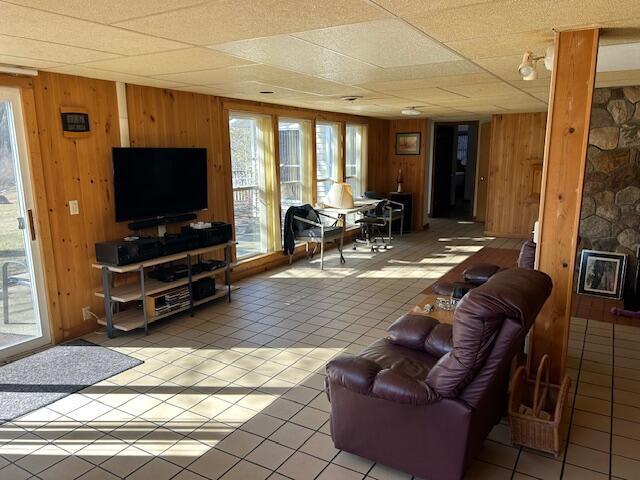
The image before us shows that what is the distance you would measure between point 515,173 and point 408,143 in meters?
2.10

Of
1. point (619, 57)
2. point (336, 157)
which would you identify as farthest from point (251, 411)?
point (336, 157)

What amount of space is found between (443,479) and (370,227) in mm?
6382

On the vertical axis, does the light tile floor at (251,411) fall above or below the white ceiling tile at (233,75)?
below

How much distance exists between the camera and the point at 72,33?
2.38 metres

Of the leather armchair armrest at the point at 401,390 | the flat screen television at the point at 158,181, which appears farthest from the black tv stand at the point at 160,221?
the leather armchair armrest at the point at 401,390

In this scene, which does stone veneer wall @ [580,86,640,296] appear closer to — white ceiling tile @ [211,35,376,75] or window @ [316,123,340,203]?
white ceiling tile @ [211,35,376,75]

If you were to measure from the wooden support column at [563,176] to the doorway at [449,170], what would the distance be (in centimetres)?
791

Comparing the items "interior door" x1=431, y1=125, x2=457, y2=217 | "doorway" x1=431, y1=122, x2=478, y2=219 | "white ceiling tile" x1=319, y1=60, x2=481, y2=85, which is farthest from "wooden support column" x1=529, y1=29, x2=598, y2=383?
"interior door" x1=431, y1=125, x2=457, y2=217

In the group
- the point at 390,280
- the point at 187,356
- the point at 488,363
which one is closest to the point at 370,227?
the point at 390,280

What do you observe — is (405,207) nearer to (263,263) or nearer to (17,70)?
(263,263)

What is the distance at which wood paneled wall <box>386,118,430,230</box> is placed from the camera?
29.6ft

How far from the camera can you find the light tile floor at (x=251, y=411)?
7.58ft

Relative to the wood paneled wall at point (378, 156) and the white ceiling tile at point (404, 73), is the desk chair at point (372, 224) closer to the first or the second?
the wood paneled wall at point (378, 156)

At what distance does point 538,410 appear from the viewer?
2.39 meters
